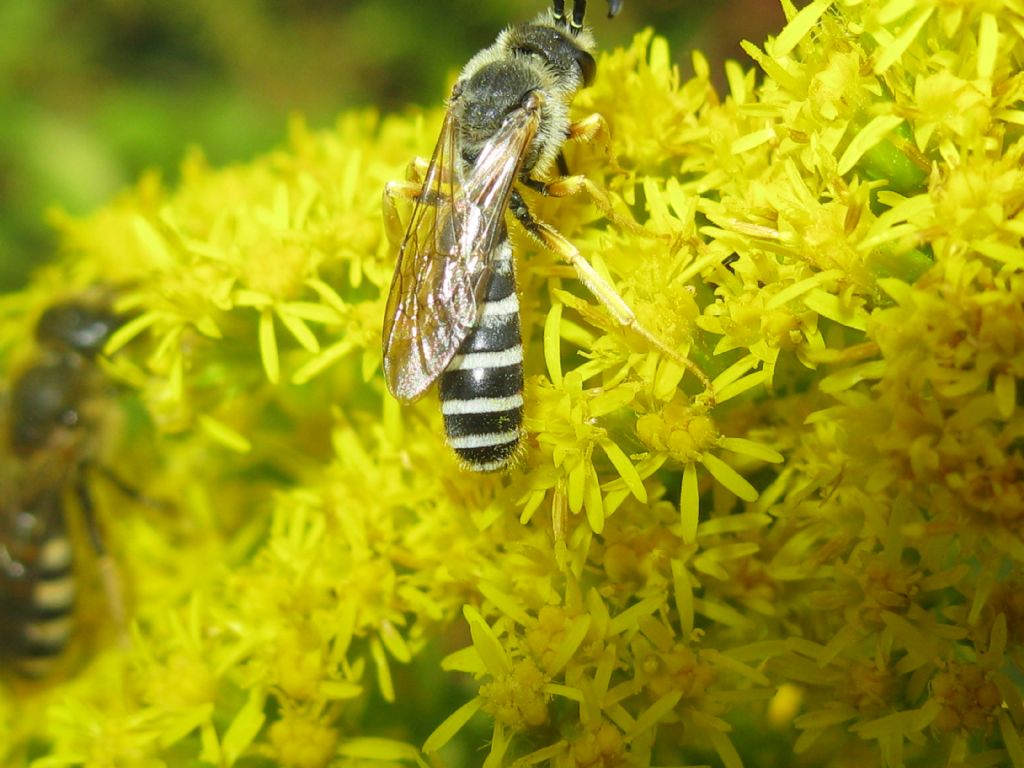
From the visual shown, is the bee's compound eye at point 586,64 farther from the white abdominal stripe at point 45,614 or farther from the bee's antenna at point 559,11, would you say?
the white abdominal stripe at point 45,614

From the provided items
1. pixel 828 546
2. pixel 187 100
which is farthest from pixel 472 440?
pixel 187 100

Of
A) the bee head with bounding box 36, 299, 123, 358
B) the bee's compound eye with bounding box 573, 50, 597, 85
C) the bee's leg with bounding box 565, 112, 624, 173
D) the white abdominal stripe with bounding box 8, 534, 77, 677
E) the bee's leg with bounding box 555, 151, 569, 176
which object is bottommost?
the white abdominal stripe with bounding box 8, 534, 77, 677

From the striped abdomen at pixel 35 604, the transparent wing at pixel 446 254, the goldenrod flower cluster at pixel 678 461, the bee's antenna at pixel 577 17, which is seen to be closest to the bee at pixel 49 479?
the striped abdomen at pixel 35 604

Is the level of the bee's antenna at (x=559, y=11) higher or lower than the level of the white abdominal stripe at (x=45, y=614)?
higher

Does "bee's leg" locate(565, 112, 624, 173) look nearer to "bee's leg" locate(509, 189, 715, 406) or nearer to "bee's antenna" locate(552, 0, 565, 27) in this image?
"bee's leg" locate(509, 189, 715, 406)

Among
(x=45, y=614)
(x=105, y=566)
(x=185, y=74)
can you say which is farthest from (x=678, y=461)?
(x=185, y=74)

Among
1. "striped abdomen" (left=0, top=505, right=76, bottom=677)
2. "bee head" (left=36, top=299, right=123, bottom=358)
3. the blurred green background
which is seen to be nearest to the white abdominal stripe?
"striped abdomen" (left=0, top=505, right=76, bottom=677)

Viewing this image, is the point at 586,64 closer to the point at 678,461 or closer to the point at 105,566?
the point at 678,461
